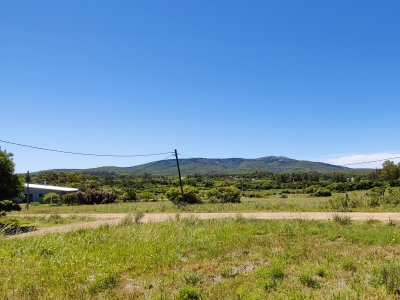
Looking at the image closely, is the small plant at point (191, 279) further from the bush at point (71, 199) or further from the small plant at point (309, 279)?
the bush at point (71, 199)

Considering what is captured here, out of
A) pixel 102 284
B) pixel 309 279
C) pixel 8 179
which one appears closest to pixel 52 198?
pixel 8 179

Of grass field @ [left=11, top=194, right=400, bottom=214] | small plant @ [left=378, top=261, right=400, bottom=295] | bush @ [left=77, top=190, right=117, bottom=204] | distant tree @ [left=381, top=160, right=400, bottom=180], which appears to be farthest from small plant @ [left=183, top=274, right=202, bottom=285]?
distant tree @ [left=381, top=160, right=400, bottom=180]

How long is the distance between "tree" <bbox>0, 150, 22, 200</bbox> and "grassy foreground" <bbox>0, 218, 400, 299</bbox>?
35.7ft

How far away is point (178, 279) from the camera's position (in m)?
8.80

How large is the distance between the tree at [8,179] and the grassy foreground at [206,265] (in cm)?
1089

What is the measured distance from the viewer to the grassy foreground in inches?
303

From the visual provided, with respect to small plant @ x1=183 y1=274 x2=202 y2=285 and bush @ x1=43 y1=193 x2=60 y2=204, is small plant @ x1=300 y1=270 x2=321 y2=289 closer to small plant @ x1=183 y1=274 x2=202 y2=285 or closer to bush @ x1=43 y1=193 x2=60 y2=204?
small plant @ x1=183 y1=274 x2=202 y2=285

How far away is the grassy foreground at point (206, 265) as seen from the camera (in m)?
7.68

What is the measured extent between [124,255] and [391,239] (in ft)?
31.1

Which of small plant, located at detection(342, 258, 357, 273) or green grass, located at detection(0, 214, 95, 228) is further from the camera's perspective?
green grass, located at detection(0, 214, 95, 228)

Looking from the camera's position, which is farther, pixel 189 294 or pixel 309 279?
pixel 309 279

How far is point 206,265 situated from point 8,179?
60.2 feet

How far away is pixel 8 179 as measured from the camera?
23.3 metres

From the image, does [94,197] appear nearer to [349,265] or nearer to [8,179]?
[8,179]
